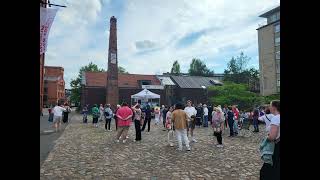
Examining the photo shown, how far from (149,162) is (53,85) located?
94.4m

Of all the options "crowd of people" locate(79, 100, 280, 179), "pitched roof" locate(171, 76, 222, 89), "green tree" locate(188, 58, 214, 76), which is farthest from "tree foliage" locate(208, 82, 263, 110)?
"green tree" locate(188, 58, 214, 76)

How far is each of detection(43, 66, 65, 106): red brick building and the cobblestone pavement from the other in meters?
83.2

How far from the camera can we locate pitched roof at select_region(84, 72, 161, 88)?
53.8m

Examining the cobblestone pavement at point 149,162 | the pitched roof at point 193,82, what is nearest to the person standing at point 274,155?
the cobblestone pavement at point 149,162

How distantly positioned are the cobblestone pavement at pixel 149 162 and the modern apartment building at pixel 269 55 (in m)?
54.6

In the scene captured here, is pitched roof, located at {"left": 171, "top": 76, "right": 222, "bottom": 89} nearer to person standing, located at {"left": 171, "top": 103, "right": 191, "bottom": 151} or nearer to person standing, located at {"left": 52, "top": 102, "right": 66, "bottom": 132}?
person standing, located at {"left": 52, "top": 102, "right": 66, "bottom": 132}

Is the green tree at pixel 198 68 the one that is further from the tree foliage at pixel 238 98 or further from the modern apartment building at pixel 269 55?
the tree foliage at pixel 238 98

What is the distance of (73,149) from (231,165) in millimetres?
6177

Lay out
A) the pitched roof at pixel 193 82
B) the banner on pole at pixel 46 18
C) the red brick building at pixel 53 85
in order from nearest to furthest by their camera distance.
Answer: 1. the banner on pole at pixel 46 18
2. the pitched roof at pixel 193 82
3. the red brick building at pixel 53 85

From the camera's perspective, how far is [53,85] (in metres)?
99.5

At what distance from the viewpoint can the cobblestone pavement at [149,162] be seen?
8.41 metres
